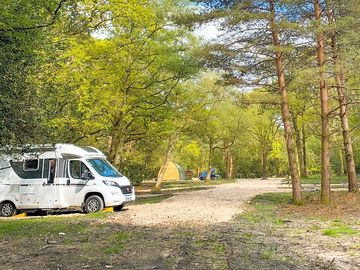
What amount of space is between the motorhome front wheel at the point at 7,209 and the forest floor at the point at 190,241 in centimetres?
Answer: 371

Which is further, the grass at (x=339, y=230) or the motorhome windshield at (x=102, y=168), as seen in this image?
the motorhome windshield at (x=102, y=168)

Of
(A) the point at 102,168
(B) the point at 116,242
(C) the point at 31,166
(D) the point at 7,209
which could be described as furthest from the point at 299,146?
(B) the point at 116,242

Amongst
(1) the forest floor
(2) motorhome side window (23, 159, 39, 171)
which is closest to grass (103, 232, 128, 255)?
(1) the forest floor

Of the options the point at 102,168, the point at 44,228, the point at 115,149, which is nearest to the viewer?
the point at 44,228

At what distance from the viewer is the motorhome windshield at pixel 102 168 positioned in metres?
15.9

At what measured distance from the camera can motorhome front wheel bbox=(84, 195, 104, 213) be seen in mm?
15414

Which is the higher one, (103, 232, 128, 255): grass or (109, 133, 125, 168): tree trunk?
(109, 133, 125, 168): tree trunk

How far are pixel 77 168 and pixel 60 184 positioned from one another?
851 mm

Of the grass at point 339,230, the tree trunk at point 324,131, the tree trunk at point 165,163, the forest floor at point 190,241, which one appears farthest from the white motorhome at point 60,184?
the tree trunk at point 165,163

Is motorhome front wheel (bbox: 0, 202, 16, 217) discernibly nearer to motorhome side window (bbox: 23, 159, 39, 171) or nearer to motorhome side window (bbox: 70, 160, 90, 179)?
motorhome side window (bbox: 23, 159, 39, 171)

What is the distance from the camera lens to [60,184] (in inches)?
613

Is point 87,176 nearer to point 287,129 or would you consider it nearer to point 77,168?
point 77,168

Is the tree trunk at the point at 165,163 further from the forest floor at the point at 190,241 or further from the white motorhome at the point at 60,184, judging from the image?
the forest floor at the point at 190,241

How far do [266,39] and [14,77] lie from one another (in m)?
10.9
